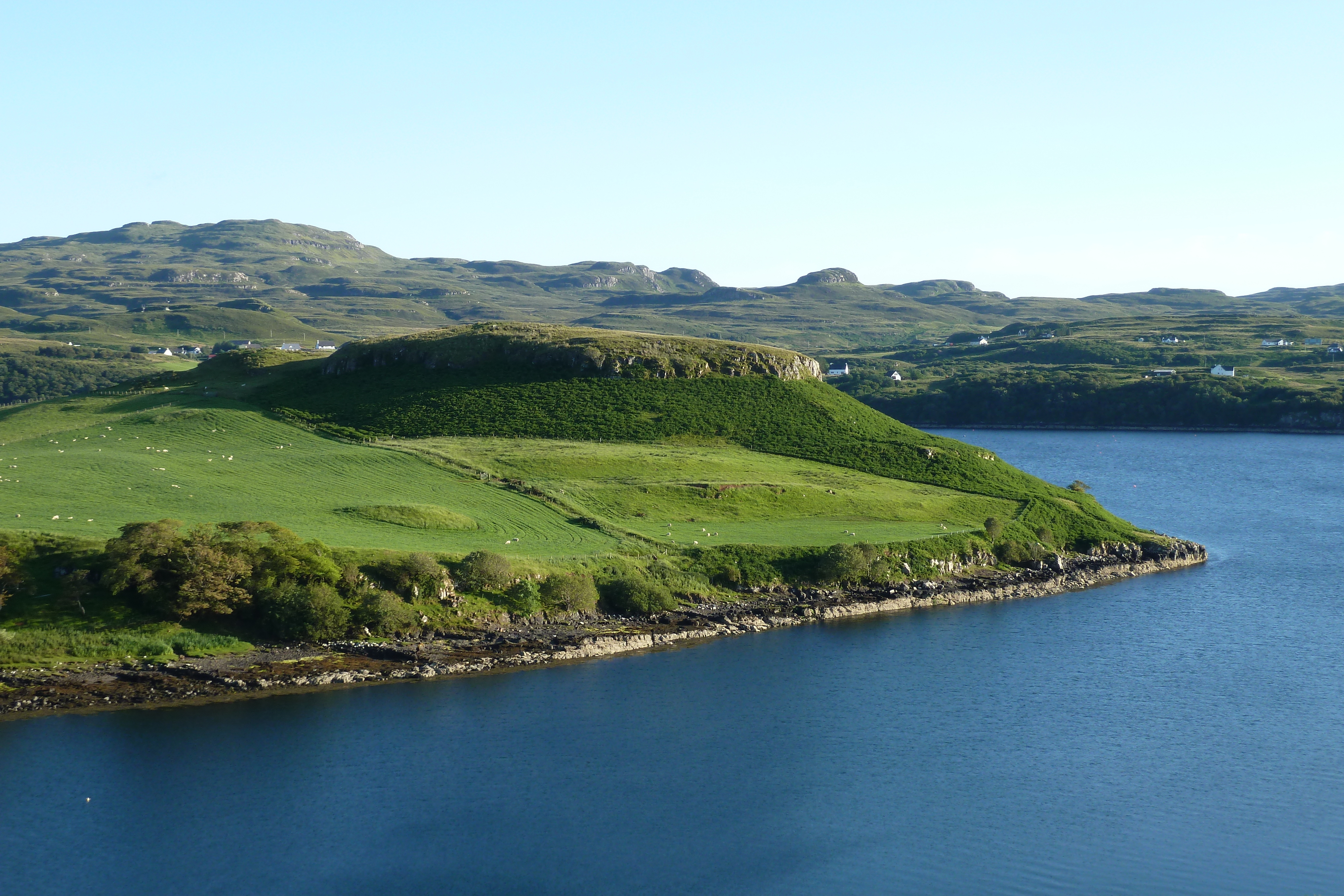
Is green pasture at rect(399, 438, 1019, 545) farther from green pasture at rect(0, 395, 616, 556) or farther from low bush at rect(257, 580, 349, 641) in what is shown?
low bush at rect(257, 580, 349, 641)

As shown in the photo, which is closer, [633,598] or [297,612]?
[297,612]

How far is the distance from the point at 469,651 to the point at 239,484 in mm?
35706

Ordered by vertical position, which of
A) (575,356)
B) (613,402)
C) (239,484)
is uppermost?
(575,356)

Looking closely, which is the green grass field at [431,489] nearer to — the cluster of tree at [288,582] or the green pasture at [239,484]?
the green pasture at [239,484]

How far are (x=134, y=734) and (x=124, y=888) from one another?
14644 mm

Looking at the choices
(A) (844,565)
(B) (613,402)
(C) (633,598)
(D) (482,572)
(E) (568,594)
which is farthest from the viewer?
(B) (613,402)

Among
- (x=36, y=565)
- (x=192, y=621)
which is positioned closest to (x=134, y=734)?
(x=192, y=621)

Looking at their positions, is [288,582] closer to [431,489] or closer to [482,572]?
[482,572]

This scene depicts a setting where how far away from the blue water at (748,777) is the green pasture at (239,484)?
1933cm

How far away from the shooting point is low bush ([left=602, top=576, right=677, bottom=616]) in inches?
3049

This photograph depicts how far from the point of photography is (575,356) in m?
139

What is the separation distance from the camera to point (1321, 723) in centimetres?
6256

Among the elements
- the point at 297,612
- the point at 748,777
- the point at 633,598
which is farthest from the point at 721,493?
the point at 748,777

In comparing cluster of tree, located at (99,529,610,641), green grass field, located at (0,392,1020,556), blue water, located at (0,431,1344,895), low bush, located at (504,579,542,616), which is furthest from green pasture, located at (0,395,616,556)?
blue water, located at (0,431,1344,895)
